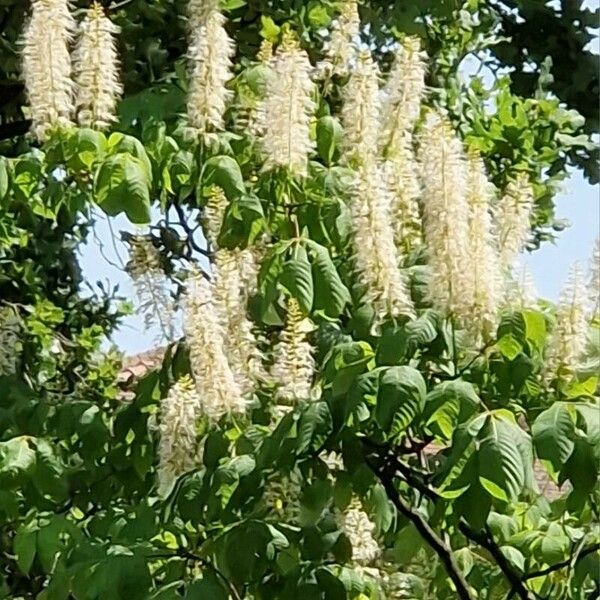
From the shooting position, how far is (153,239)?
2.30m

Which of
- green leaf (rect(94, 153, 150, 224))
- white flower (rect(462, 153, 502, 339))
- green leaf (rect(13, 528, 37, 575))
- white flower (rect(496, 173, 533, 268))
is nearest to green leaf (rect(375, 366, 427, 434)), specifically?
white flower (rect(462, 153, 502, 339))

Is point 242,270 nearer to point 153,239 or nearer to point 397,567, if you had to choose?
point 153,239

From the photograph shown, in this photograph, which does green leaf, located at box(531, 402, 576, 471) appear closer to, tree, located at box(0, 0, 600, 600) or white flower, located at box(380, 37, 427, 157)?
tree, located at box(0, 0, 600, 600)

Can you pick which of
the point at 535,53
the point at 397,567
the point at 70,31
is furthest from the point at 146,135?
the point at 535,53

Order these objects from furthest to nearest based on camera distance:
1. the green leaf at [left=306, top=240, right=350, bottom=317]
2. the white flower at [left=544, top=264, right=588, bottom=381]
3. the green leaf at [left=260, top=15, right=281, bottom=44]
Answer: the green leaf at [left=260, top=15, right=281, bottom=44]
the green leaf at [left=306, top=240, right=350, bottom=317]
the white flower at [left=544, top=264, right=588, bottom=381]

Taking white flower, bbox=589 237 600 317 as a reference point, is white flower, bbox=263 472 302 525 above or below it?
below

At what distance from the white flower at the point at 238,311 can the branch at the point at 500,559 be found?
403 mm

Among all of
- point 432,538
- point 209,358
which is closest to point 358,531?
point 432,538

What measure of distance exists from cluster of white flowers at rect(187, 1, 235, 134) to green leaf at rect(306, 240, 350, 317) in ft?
0.86

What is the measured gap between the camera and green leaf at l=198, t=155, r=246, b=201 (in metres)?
1.93

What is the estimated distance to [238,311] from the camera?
188cm

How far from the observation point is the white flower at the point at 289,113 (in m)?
1.82

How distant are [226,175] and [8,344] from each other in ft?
2.91

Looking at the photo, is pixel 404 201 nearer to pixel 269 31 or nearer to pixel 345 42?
pixel 345 42
